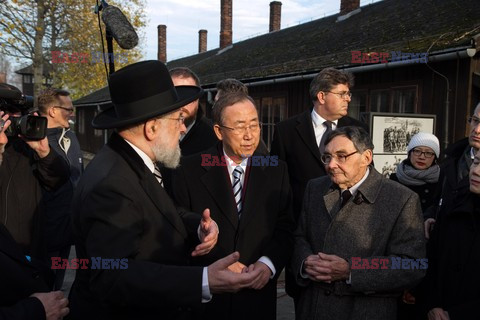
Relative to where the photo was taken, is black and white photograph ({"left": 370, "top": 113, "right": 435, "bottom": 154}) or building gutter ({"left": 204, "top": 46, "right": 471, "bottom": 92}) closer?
black and white photograph ({"left": 370, "top": 113, "right": 435, "bottom": 154})

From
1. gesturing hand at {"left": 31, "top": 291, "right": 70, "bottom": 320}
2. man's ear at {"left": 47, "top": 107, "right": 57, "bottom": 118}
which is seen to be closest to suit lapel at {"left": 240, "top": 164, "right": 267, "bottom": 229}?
gesturing hand at {"left": 31, "top": 291, "right": 70, "bottom": 320}

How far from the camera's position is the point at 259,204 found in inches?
101

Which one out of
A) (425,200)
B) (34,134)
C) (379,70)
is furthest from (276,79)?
(34,134)

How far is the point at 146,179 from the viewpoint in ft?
6.37

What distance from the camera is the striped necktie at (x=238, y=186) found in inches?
103

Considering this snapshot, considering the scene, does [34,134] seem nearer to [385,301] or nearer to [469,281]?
[385,301]

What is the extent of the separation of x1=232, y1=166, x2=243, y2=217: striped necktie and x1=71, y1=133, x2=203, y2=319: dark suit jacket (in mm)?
611

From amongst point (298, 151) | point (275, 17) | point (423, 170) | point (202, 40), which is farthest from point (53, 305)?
point (202, 40)

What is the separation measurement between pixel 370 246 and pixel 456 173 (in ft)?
3.18

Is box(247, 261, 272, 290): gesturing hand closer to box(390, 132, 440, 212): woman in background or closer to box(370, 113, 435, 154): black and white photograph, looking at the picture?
box(390, 132, 440, 212): woman in background

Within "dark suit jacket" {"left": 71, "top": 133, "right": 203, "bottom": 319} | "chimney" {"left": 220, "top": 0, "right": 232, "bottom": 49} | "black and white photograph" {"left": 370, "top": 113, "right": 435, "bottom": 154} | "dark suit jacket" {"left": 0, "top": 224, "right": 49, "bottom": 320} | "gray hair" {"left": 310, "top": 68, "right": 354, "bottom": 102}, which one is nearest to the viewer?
"dark suit jacket" {"left": 71, "top": 133, "right": 203, "bottom": 319}

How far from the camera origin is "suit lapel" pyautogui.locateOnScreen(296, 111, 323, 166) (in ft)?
11.5

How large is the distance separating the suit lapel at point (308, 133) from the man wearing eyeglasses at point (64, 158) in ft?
7.40

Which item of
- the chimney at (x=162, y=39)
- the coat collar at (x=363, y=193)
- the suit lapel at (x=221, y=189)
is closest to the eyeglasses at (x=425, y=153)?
the coat collar at (x=363, y=193)
